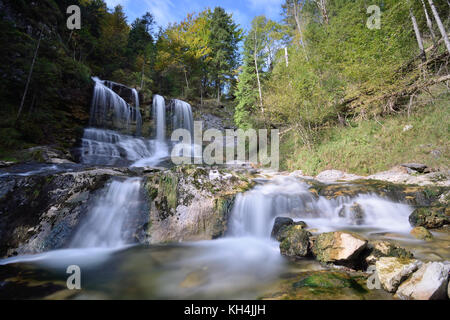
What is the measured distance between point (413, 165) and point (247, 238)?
19.5ft

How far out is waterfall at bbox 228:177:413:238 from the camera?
14.0ft

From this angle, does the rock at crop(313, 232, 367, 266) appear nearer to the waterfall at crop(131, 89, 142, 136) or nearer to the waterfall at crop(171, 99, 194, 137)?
the waterfall at crop(131, 89, 142, 136)

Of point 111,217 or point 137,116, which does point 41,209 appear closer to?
point 111,217

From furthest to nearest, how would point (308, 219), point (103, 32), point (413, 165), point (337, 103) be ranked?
1. point (103, 32)
2. point (337, 103)
3. point (413, 165)
4. point (308, 219)

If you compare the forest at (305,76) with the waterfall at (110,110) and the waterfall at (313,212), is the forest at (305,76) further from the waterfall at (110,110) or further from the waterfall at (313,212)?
the waterfall at (313,212)

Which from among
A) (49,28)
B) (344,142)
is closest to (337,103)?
(344,142)

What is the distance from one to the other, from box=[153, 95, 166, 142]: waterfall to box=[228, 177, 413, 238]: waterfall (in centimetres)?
1247

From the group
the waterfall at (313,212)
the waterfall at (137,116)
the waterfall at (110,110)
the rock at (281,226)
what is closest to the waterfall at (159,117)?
the waterfall at (137,116)

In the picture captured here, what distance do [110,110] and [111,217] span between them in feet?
37.8

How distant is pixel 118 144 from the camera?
11.5 meters

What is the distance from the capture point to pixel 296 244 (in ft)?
10.0

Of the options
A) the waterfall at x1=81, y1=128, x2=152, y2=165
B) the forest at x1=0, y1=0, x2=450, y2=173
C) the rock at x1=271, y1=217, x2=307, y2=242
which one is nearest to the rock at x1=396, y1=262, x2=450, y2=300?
the rock at x1=271, y1=217, x2=307, y2=242

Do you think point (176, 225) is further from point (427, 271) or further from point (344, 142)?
point (344, 142)

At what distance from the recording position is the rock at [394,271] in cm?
180
